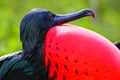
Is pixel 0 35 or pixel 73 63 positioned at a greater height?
pixel 73 63

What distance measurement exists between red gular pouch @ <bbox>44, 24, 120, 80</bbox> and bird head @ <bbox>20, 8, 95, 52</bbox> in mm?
92

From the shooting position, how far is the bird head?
321 cm

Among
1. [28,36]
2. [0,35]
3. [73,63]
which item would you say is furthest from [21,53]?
[0,35]

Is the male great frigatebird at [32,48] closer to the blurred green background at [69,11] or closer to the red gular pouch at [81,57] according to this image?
the red gular pouch at [81,57]

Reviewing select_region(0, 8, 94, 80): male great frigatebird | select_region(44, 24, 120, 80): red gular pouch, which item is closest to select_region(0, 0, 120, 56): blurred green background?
select_region(0, 8, 94, 80): male great frigatebird

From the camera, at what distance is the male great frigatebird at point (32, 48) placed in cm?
319

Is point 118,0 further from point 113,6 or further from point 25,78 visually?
point 25,78

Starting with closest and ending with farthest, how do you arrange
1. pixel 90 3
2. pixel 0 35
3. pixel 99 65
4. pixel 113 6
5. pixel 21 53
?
pixel 99 65, pixel 21 53, pixel 0 35, pixel 90 3, pixel 113 6

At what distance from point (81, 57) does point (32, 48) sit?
246 millimetres

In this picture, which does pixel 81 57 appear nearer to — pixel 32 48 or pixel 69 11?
pixel 32 48

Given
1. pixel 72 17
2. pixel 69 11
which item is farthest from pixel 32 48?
pixel 69 11

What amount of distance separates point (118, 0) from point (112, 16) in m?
0.47

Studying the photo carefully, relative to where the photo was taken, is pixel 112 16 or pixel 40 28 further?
pixel 112 16

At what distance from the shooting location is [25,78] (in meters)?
3.21
